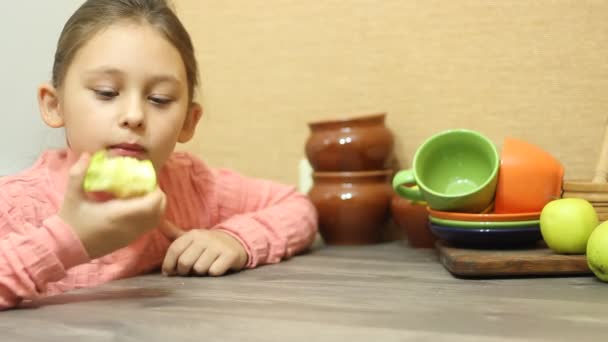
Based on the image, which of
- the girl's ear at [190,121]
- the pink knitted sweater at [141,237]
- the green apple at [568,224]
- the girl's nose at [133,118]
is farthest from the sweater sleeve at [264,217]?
the green apple at [568,224]

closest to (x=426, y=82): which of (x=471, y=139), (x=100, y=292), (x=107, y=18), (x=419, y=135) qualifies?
(x=419, y=135)

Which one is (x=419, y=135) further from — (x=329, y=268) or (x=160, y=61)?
(x=160, y=61)

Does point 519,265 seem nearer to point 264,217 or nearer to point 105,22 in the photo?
point 264,217

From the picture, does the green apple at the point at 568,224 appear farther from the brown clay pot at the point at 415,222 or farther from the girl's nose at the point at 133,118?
the girl's nose at the point at 133,118

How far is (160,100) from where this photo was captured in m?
0.89

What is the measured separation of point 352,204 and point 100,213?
55cm

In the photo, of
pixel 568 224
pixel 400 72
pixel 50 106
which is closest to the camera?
pixel 568 224

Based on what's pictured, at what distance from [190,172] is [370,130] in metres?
0.33

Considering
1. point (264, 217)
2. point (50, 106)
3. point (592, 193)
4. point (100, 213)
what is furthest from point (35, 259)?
point (592, 193)

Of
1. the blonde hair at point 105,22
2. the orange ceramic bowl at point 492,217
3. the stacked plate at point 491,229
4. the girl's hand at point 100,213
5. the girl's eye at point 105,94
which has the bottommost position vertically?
the stacked plate at point 491,229

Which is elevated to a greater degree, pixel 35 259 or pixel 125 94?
pixel 125 94

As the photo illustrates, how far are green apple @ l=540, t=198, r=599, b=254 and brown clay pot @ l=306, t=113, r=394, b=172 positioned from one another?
372mm

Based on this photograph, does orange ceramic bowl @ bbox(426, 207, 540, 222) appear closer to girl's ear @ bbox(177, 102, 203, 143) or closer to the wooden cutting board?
the wooden cutting board

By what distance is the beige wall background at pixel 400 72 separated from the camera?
44.4 inches
